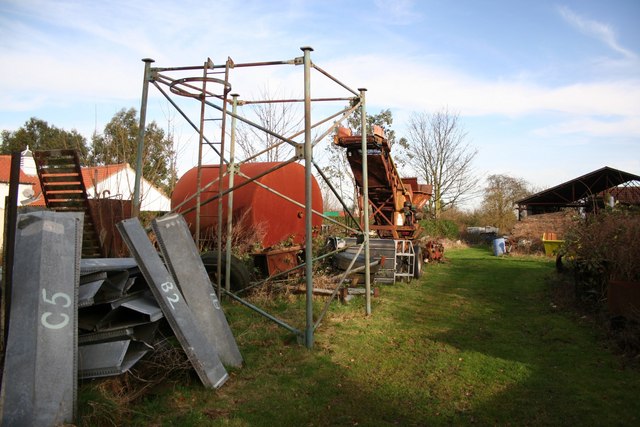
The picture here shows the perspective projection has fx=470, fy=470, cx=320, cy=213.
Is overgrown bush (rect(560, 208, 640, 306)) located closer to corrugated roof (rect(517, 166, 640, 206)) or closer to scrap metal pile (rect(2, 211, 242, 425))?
scrap metal pile (rect(2, 211, 242, 425))

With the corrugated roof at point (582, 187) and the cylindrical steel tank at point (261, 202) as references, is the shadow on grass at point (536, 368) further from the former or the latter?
the corrugated roof at point (582, 187)

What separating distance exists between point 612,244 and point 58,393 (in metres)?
7.82

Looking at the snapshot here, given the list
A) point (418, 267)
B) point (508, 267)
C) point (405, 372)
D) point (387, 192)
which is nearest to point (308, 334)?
point (405, 372)

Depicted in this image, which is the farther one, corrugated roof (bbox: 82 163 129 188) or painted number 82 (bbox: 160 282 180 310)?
corrugated roof (bbox: 82 163 129 188)

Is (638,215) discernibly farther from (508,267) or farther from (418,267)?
(508,267)

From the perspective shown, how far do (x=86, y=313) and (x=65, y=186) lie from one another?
126 inches

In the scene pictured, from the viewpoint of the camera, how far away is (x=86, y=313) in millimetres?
4527

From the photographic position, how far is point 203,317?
195 inches

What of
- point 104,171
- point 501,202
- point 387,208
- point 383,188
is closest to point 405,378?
point 383,188

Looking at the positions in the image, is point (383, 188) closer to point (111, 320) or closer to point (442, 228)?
point (111, 320)

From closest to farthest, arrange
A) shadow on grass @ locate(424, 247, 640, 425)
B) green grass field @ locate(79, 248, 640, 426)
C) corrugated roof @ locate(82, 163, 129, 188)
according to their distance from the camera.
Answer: green grass field @ locate(79, 248, 640, 426)
shadow on grass @ locate(424, 247, 640, 425)
corrugated roof @ locate(82, 163, 129, 188)

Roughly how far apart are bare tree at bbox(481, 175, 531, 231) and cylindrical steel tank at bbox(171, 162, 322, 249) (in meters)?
25.4

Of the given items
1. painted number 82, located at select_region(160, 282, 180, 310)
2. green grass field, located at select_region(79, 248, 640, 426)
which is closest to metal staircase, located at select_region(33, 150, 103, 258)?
green grass field, located at select_region(79, 248, 640, 426)

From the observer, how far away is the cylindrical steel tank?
924 cm
